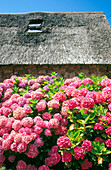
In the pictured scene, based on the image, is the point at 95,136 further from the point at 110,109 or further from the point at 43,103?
the point at 43,103

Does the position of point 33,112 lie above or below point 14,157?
above

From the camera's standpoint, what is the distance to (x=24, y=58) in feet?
19.7

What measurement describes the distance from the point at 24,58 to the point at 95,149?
5.27 meters

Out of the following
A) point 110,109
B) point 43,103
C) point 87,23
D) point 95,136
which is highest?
point 87,23

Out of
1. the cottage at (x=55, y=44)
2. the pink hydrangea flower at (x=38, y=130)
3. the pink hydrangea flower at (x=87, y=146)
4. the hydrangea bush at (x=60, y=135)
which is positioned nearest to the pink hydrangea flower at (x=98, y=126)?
the hydrangea bush at (x=60, y=135)

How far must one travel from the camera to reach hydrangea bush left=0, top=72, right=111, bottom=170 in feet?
4.34

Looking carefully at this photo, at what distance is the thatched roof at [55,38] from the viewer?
5.96 m

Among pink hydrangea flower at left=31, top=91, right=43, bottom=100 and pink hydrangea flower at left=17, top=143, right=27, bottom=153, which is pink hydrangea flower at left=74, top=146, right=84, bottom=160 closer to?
pink hydrangea flower at left=17, top=143, right=27, bottom=153

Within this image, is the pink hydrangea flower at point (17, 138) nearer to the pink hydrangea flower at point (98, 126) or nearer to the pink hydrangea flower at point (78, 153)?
the pink hydrangea flower at point (78, 153)

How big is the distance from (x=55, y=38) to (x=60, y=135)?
243 inches

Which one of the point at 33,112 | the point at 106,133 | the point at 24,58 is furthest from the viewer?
the point at 24,58

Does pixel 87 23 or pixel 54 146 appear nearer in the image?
pixel 54 146

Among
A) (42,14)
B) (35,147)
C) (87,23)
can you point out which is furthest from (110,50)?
(35,147)

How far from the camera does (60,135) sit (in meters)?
1.56
